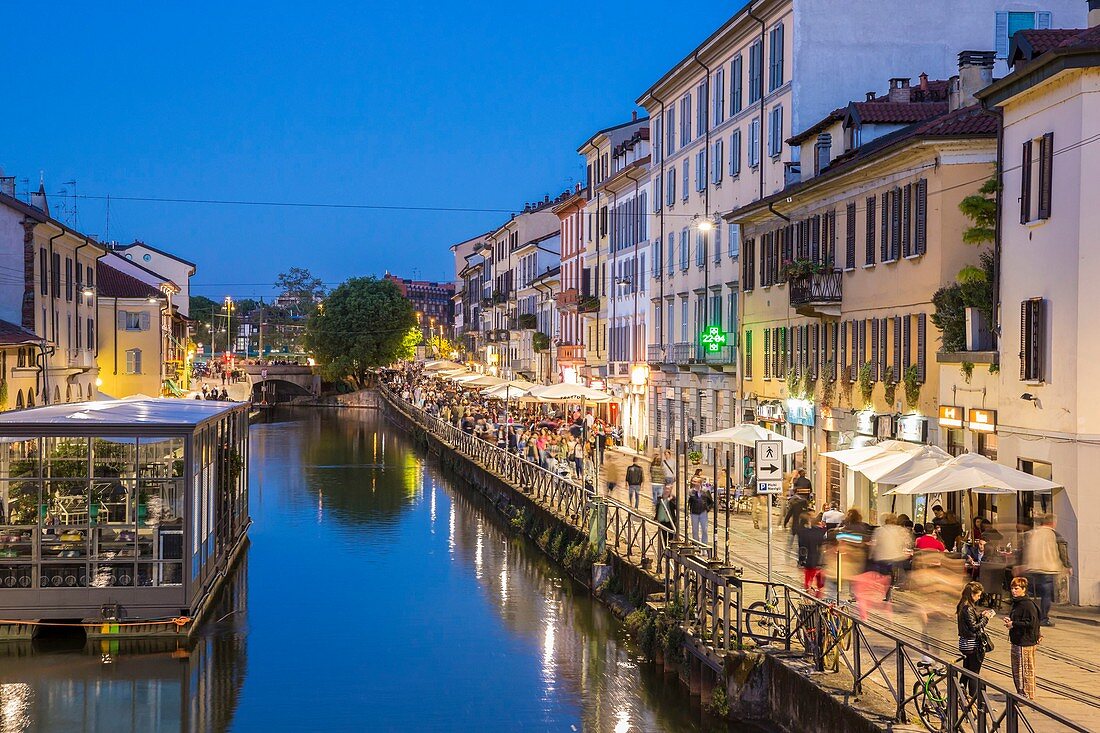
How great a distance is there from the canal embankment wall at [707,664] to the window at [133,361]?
46.3 meters

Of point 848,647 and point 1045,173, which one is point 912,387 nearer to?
point 1045,173

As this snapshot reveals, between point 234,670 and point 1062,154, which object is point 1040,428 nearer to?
point 1062,154

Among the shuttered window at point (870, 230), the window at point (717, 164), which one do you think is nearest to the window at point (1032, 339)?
the shuttered window at point (870, 230)

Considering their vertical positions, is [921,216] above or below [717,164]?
below

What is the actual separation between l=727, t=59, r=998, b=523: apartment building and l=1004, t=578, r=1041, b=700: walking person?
441 inches

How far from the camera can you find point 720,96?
145 ft

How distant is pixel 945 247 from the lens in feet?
82.2

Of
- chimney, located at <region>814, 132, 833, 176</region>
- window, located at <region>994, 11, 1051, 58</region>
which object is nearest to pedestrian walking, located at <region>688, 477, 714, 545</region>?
chimney, located at <region>814, 132, 833, 176</region>

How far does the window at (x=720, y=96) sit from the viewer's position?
144ft

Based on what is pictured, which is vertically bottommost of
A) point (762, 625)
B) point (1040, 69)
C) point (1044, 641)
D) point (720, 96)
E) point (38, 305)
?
point (1044, 641)

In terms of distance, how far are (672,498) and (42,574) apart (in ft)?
39.3

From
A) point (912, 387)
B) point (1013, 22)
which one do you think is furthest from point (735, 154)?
point (912, 387)

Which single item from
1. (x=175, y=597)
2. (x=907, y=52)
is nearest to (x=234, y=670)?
(x=175, y=597)

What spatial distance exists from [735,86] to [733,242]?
4.96 meters
